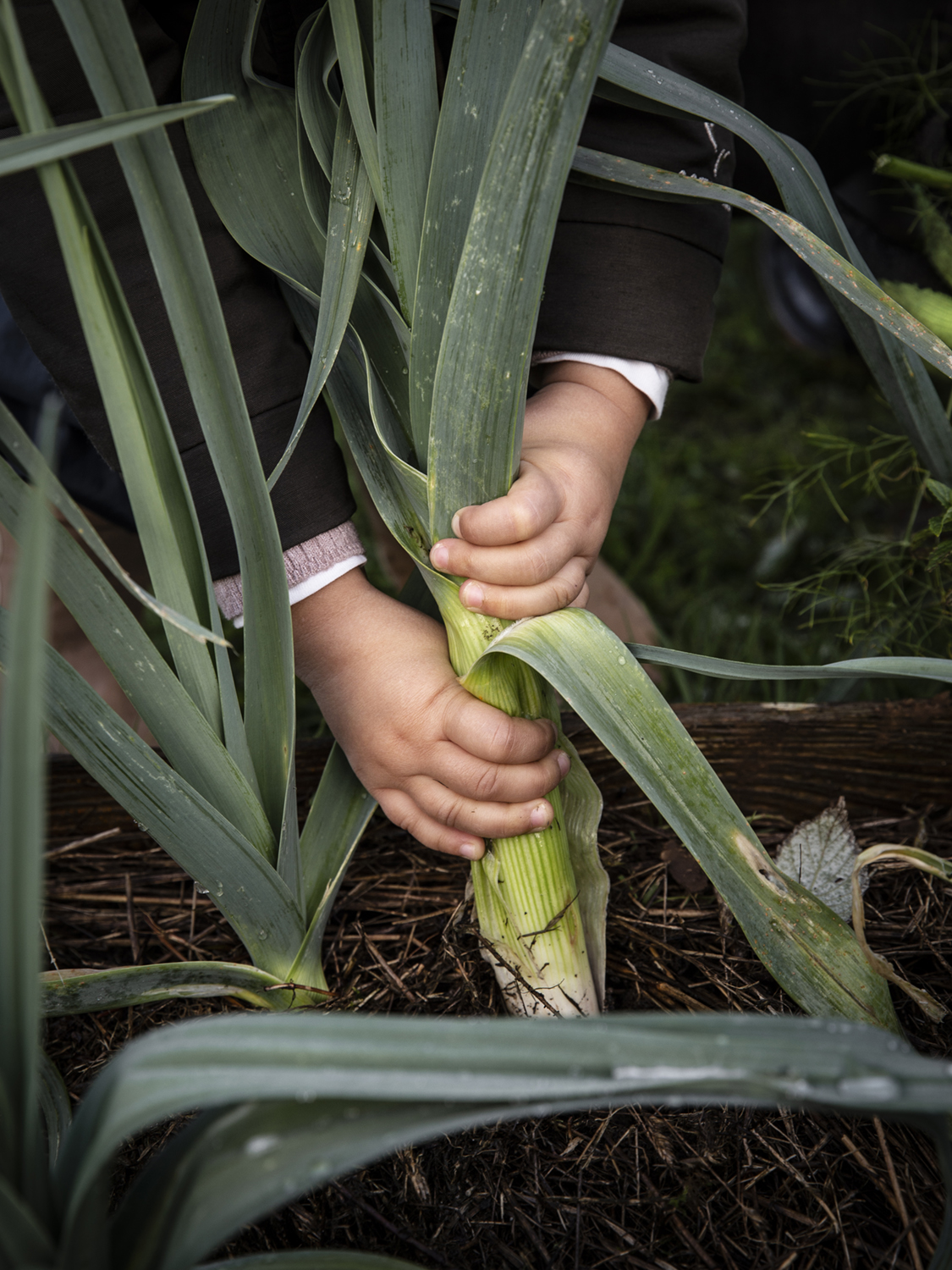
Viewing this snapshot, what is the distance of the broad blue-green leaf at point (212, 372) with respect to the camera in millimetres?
416

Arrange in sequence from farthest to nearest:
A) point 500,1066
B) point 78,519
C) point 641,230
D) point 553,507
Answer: point 641,230
point 553,507
point 78,519
point 500,1066

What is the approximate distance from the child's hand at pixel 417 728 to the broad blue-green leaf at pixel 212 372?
8cm

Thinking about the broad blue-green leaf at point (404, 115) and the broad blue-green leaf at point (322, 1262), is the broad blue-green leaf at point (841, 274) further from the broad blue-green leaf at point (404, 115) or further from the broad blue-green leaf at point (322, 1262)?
the broad blue-green leaf at point (322, 1262)

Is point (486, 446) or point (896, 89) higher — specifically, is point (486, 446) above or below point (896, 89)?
below

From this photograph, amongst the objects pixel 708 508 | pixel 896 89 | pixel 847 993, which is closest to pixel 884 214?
pixel 896 89

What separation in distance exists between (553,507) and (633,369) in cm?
23

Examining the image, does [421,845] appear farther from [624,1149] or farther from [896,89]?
[896,89]

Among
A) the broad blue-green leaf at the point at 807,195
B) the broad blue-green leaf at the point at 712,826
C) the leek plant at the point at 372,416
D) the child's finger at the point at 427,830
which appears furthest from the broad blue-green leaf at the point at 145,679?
the broad blue-green leaf at the point at 807,195

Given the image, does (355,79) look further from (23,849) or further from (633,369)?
(23,849)

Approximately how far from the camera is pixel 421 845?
32.2 inches

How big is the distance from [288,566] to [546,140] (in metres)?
0.38

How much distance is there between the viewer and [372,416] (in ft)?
1.90

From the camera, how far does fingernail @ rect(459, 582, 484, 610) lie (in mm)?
605

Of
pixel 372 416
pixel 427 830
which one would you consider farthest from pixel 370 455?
pixel 427 830
